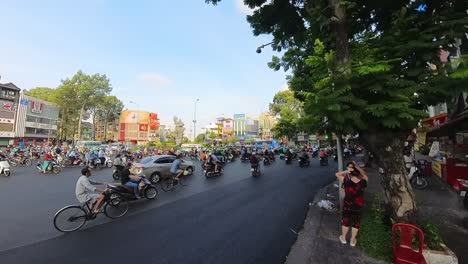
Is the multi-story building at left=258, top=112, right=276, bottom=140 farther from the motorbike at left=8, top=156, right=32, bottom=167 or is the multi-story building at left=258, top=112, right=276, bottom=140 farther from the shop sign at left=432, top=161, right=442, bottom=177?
the shop sign at left=432, top=161, right=442, bottom=177

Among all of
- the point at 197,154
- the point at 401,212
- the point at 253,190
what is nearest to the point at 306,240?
the point at 401,212

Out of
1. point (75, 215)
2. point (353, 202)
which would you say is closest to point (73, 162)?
point (75, 215)

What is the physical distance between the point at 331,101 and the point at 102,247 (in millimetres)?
5242

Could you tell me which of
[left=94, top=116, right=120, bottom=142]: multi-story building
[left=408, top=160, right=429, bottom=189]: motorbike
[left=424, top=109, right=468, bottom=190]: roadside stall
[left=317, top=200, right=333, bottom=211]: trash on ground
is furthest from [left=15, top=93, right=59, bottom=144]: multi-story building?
[left=424, top=109, right=468, bottom=190]: roadside stall

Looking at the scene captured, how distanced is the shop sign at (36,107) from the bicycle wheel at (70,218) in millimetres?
64097

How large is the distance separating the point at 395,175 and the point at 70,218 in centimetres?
755

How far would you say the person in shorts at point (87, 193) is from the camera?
6.90 m

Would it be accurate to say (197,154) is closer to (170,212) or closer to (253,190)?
(253,190)

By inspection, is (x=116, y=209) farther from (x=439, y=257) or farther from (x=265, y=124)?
(x=265, y=124)

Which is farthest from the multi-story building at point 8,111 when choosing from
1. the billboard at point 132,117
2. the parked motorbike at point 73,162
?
the parked motorbike at point 73,162

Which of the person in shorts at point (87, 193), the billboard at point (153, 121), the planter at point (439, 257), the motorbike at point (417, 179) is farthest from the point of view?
the billboard at point (153, 121)

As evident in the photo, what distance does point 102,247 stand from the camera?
205 inches

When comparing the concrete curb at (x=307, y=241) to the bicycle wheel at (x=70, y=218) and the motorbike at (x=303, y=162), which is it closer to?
Answer: the bicycle wheel at (x=70, y=218)

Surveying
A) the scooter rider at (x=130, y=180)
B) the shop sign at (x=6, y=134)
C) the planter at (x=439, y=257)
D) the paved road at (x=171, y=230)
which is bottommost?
the paved road at (x=171, y=230)
